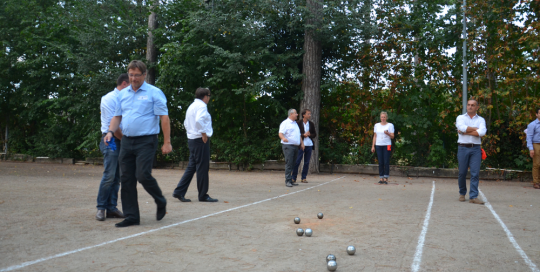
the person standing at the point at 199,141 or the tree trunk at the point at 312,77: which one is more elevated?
the tree trunk at the point at 312,77

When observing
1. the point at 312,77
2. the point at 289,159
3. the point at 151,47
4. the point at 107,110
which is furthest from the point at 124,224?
the point at 151,47

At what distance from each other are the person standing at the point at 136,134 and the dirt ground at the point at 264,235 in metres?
0.45

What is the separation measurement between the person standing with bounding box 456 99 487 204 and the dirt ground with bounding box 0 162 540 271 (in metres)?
0.44

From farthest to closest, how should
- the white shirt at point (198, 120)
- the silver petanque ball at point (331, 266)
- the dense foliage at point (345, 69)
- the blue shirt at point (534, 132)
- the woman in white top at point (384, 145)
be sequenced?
the dense foliage at point (345, 69), the woman in white top at point (384, 145), the blue shirt at point (534, 132), the white shirt at point (198, 120), the silver petanque ball at point (331, 266)

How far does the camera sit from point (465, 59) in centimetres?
1387

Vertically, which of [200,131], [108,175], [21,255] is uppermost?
[200,131]

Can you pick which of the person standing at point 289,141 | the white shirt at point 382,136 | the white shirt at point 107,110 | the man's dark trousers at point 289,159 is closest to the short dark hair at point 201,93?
the white shirt at point 107,110

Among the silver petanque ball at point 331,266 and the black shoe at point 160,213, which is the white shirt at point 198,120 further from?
the silver petanque ball at point 331,266

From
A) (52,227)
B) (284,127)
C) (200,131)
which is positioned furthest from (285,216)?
(284,127)

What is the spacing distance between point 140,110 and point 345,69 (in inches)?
445

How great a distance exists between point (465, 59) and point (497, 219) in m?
8.73

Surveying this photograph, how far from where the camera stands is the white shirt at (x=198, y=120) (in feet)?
24.8

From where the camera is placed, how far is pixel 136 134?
5375mm

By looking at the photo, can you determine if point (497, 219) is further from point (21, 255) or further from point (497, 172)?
point (497, 172)
